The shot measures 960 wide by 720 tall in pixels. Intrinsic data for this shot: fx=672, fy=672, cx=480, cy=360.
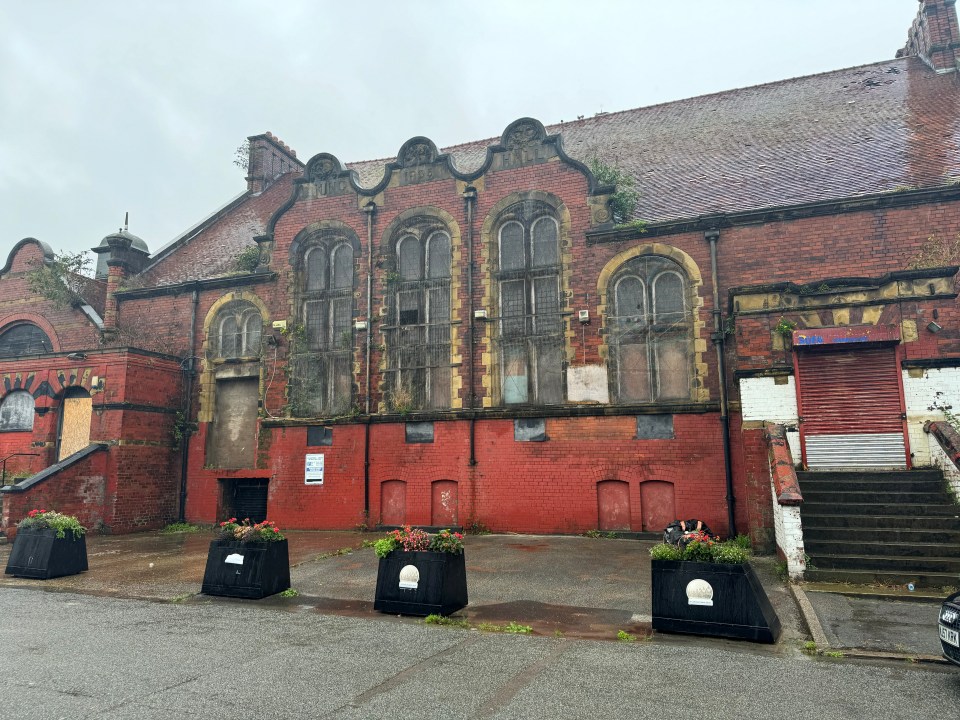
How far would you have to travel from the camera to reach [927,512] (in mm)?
10594

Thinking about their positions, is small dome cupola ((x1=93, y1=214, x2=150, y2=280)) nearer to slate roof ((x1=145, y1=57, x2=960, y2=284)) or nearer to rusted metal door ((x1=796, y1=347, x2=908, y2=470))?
slate roof ((x1=145, y1=57, x2=960, y2=284))

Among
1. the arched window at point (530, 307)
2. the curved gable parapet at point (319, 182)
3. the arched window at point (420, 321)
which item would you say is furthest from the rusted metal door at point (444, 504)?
the curved gable parapet at point (319, 182)

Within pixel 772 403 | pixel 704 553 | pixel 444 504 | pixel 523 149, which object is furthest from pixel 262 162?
pixel 704 553

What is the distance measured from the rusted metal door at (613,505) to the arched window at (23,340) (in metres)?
18.4

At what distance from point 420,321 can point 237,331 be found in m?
6.13

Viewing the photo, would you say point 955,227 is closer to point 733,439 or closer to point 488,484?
point 733,439

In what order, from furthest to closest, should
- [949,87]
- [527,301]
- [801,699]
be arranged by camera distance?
[949,87], [527,301], [801,699]

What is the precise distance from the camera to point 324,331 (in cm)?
1923

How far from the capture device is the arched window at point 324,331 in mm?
18828

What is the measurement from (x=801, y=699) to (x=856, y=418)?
27.8 feet

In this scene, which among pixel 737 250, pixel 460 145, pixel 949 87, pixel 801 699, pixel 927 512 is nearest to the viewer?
pixel 801 699

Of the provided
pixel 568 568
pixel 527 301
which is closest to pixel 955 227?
pixel 527 301

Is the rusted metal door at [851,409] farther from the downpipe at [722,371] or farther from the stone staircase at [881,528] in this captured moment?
the downpipe at [722,371]

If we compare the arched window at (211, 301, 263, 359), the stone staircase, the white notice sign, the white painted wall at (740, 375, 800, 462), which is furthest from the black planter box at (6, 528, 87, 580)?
the white painted wall at (740, 375, 800, 462)
